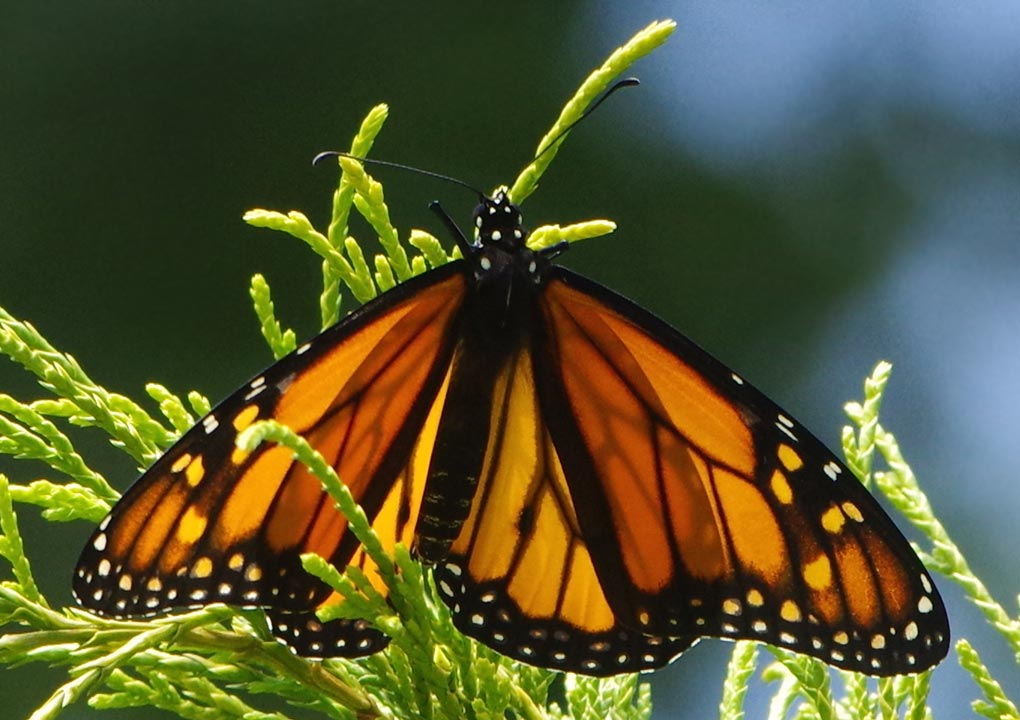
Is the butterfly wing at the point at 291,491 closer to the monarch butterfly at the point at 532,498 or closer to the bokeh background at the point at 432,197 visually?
the monarch butterfly at the point at 532,498

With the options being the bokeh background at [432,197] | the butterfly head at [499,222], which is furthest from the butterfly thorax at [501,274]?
the bokeh background at [432,197]

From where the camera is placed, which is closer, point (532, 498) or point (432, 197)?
point (532, 498)

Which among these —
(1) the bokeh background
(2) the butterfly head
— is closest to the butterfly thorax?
(2) the butterfly head

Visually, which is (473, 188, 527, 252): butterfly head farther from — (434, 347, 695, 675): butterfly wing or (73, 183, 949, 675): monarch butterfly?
(434, 347, 695, 675): butterfly wing

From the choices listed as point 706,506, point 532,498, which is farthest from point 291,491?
point 706,506

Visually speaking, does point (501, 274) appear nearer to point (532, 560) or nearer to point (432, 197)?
point (532, 560)

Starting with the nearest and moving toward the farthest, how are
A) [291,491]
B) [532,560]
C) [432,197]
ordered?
[291,491] → [532,560] → [432,197]
